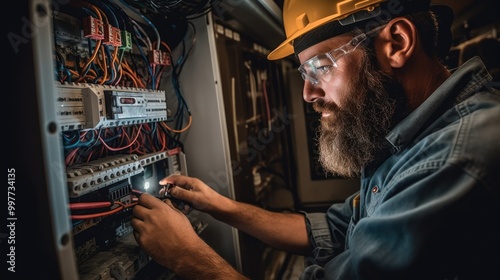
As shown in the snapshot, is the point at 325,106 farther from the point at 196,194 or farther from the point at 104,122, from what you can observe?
the point at 104,122

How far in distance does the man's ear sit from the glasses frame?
33mm

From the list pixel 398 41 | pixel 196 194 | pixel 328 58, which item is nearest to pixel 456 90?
pixel 398 41

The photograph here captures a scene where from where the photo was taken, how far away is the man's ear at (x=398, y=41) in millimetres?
869

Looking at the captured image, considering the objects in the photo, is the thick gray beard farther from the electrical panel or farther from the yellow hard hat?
the electrical panel

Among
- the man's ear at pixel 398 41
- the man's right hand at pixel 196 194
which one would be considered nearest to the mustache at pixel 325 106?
the man's ear at pixel 398 41

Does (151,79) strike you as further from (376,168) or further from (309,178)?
(309,178)

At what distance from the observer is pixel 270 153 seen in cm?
238

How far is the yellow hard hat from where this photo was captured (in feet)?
2.92

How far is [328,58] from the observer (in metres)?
0.98

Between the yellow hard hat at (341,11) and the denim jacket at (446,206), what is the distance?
0.28 m

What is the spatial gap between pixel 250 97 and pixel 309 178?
46.0 inches

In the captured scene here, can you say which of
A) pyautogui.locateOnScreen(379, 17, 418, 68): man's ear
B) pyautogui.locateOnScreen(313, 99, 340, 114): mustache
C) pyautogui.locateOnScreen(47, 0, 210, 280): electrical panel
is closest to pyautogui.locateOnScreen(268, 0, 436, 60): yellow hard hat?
pyautogui.locateOnScreen(379, 17, 418, 68): man's ear

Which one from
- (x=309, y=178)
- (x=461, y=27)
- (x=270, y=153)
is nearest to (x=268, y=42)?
(x=270, y=153)

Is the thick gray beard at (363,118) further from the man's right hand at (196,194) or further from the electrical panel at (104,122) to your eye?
the electrical panel at (104,122)
